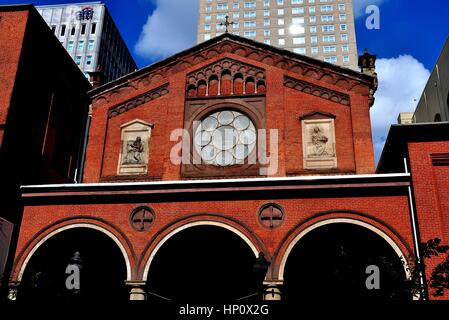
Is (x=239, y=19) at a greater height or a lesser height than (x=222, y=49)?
greater

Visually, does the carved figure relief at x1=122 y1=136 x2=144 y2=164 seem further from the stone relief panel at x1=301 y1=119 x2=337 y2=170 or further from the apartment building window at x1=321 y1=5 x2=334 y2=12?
the apartment building window at x1=321 y1=5 x2=334 y2=12

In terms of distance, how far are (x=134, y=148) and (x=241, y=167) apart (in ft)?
15.9

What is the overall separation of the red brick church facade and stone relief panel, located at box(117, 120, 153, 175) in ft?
0.16

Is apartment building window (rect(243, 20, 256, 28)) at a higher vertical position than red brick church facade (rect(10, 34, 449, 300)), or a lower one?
higher

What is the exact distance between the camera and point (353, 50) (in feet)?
290

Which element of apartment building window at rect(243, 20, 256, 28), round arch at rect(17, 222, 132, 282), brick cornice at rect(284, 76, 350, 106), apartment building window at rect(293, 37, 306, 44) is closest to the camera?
round arch at rect(17, 222, 132, 282)

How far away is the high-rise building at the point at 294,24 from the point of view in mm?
89500

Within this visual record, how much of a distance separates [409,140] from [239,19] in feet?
267

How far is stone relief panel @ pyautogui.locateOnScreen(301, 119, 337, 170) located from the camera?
20109mm

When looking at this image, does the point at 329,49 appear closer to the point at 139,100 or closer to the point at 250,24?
the point at 250,24

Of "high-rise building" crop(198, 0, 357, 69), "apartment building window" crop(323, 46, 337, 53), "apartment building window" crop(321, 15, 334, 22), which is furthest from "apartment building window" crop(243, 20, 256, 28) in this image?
"apartment building window" crop(323, 46, 337, 53)

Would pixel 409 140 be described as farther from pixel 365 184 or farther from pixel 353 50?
pixel 353 50

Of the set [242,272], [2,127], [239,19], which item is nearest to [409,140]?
[242,272]
